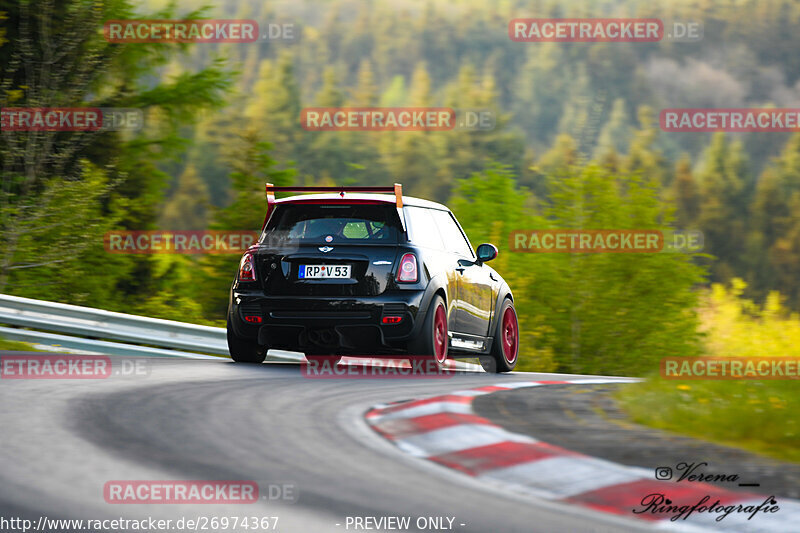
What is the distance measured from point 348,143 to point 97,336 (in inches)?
3869

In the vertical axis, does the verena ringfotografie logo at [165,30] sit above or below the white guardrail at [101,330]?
above

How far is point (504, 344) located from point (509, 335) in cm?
31

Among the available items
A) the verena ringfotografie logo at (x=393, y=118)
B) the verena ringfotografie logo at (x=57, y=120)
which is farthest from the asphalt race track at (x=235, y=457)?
the verena ringfotografie logo at (x=57, y=120)

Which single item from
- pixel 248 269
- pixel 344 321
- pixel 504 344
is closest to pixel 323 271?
pixel 344 321

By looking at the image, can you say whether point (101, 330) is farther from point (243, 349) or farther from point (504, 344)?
point (504, 344)

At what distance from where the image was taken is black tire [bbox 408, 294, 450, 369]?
32.6 feet

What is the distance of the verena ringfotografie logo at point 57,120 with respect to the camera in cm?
2178

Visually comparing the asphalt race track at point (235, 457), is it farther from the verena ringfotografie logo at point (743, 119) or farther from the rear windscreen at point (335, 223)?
the verena ringfotografie logo at point (743, 119)

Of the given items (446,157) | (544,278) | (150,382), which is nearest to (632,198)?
(544,278)

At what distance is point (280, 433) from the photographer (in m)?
6.30

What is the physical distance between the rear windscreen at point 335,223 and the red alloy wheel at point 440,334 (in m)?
0.84

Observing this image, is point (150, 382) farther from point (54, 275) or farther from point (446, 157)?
point (446, 157)

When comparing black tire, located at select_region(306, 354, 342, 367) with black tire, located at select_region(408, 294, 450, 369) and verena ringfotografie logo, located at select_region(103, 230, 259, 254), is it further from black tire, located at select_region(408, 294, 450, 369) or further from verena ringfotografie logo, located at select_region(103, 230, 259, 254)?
verena ringfotografie logo, located at select_region(103, 230, 259, 254)

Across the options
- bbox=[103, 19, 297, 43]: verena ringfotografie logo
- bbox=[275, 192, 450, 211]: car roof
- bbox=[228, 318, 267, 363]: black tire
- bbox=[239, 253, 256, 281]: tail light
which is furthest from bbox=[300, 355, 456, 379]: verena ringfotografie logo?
bbox=[103, 19, 297, 43]: verena ringfotografie logo
